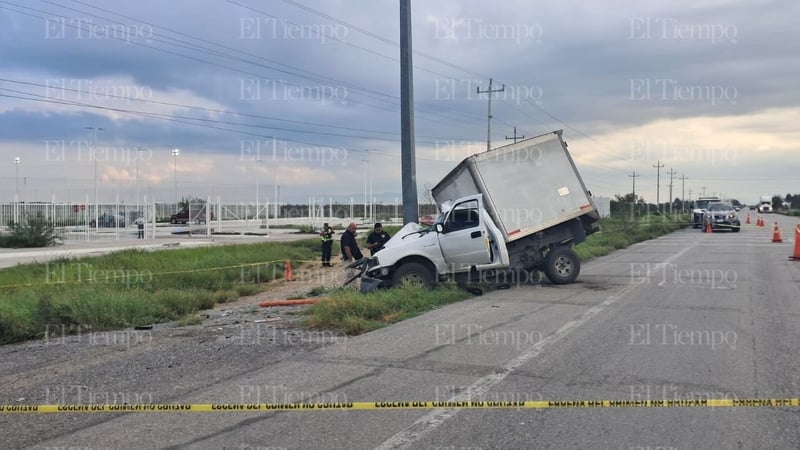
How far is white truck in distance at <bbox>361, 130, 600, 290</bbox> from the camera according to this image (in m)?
13.8

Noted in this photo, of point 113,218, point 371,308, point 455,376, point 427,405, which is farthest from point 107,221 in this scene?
point 427,405

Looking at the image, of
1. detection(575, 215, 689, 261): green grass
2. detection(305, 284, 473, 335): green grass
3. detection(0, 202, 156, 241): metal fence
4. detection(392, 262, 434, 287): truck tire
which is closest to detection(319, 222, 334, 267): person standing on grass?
detection(575, 215, 689, 261): green grass

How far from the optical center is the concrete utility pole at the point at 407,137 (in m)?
17.7

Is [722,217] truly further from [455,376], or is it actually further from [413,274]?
[455,376]

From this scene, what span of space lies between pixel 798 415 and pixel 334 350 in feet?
16.9

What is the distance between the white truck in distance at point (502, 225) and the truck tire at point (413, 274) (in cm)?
2

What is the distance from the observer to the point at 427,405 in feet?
19.0

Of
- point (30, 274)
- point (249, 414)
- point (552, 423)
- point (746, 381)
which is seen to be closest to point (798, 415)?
point (746, 381)

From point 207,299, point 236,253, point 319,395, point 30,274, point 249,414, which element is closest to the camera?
point 249,414

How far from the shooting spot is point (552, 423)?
17.2ft

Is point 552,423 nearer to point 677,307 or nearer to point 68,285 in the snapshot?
point 677,307

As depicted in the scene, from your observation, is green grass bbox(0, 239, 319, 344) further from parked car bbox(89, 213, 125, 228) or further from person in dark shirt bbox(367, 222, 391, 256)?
parked car bbox(89, 213, 125, 228)

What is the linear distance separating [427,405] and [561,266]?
32.4ft

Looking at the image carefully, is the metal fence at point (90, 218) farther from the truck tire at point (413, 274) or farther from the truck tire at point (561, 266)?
the truck tire at point (561, 266)
